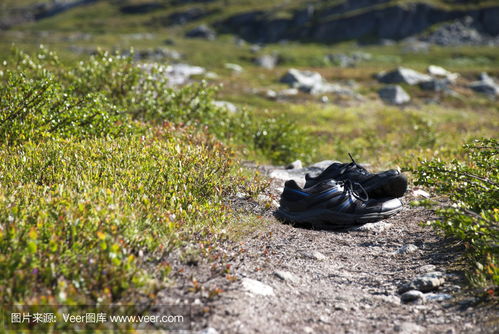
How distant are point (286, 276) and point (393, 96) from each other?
137ft

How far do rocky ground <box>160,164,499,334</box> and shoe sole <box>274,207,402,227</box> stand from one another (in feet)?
0.53

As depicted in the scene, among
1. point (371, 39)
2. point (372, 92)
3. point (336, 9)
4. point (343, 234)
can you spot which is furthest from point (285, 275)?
point (336, 9)

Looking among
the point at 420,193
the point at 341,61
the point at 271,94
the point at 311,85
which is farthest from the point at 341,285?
the point at 341,61

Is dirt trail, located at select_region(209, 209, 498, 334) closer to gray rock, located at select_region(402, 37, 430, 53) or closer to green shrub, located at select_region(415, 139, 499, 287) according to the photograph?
green shrub, located at select_region(415, 139, 499, 287)

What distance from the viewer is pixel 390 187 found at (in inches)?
266

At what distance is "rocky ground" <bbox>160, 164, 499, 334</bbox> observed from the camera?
3.69 metres

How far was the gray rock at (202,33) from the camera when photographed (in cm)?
16862

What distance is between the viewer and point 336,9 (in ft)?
562

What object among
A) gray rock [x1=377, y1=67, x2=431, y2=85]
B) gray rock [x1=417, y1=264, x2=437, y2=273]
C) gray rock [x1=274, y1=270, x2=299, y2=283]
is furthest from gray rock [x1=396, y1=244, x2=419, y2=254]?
gray rock [x1=377, y1=67, x2=431, y2=85]

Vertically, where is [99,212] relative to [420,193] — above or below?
above

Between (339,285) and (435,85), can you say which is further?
(435,85)

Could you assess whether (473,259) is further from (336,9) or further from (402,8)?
(336,9)

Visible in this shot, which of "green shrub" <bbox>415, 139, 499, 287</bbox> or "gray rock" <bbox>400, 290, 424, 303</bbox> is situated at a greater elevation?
"green shrub" <bbox>415, 139, 499, 287</bbox>

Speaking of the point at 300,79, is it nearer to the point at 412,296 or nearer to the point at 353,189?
the point at 353,189
